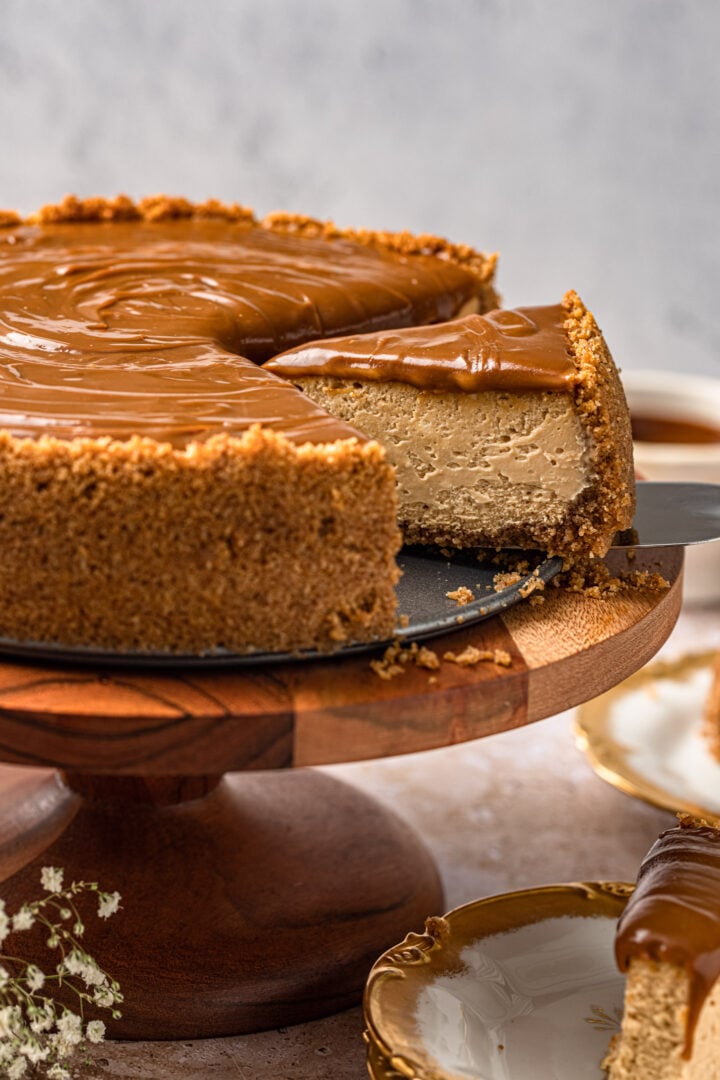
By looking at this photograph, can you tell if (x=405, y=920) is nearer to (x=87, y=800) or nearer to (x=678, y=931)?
(x=87, y=800)

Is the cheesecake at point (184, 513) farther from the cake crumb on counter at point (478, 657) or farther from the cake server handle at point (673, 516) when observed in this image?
the cake server handle at point (673, 516)

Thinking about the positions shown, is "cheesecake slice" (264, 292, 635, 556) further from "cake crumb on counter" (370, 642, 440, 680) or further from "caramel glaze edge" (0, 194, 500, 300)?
"caramel glaze edge" (0, 194, 500, 300)

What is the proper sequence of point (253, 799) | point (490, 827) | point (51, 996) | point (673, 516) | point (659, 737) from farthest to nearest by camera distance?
point (659, 737)
point (490, 827)
point (253, 799)
point (673, 516)
point (51, 996)

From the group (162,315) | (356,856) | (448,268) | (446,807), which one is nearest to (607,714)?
(446,807)

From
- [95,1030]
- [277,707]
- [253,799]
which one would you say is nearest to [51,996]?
[95,1030]

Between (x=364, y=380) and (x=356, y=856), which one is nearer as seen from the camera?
(x=364, y=380)

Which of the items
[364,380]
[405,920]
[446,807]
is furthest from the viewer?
[446,807]

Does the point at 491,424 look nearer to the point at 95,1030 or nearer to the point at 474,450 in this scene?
the point at 474,450
